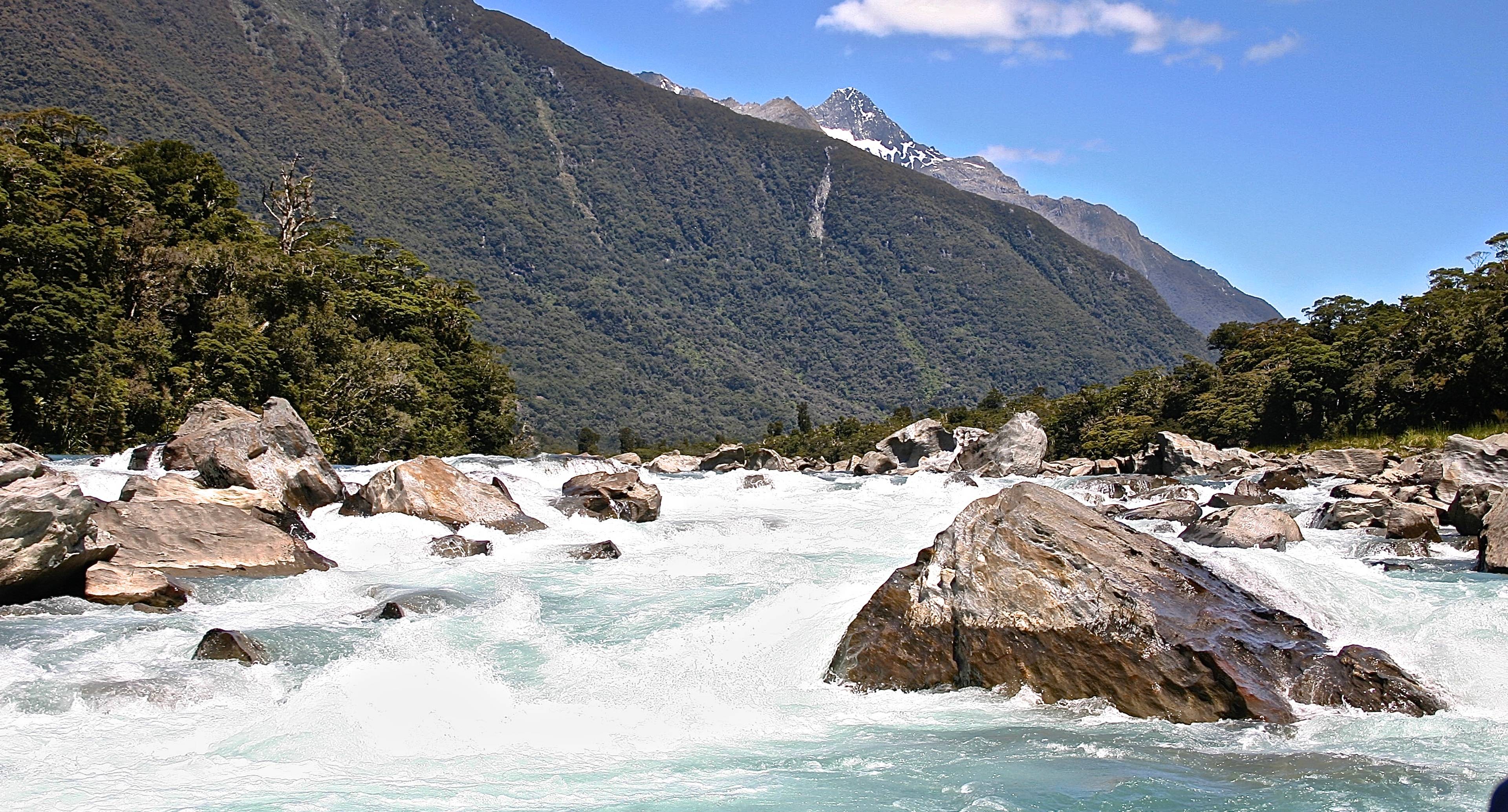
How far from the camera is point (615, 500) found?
25.3 m

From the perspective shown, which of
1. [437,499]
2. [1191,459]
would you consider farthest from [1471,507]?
[1191,459]

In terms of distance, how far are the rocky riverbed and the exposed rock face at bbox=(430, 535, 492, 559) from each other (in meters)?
1.73

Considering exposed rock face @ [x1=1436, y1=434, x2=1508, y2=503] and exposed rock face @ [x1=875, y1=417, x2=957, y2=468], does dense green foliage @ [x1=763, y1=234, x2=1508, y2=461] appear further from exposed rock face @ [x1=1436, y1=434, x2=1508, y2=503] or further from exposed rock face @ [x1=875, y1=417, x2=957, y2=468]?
exposed rock face @ [x1=1436, y1=434, x2=1508, y2=503]

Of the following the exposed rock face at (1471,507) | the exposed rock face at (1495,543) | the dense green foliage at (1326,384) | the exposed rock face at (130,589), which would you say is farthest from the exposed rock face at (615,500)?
the dense green foliage at (1326,384)

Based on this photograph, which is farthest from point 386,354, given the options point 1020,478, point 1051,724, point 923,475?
point 1051,724

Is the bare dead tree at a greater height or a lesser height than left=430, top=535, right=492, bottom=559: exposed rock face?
greater

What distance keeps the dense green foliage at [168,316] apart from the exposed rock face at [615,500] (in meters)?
15.9

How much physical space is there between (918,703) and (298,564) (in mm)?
10671

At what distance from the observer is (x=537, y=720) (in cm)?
910

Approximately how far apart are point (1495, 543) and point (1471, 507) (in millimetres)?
4834

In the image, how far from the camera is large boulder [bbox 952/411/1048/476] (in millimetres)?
53500

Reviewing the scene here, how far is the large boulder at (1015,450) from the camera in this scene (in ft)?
176

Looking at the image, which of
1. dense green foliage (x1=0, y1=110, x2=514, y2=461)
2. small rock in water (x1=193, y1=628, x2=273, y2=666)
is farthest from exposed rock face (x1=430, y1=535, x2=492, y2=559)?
dense green foliage (x1=0, y1=110, x2=514, y2=461)

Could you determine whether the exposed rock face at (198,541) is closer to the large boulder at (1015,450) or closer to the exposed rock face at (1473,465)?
the exposed rock face at (1473,465)
